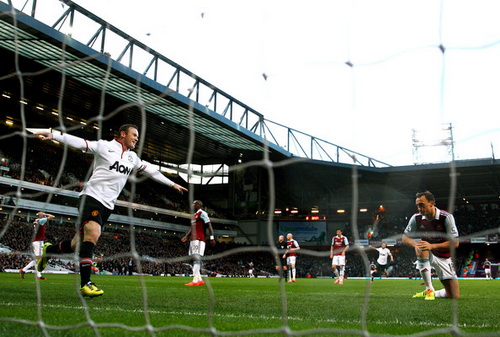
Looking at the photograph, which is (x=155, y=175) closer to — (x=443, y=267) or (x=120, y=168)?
(x=120, y=168)

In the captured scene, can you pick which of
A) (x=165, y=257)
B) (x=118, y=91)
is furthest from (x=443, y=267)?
(x=165, y=257)

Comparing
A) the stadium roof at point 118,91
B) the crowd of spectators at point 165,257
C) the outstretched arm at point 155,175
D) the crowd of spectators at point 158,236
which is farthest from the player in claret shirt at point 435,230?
the crowd of spectators at point 158,236

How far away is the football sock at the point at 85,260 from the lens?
4.90m

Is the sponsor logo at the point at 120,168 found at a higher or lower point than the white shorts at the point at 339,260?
higher

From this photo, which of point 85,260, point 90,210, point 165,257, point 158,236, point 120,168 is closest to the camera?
point 85,260

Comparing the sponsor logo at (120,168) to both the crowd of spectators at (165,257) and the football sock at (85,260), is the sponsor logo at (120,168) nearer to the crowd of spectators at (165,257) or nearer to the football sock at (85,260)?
the football sock at (85,260)

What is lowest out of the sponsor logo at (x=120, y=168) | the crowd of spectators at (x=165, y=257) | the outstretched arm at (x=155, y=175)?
the crowd of spectators at (x=165, y=257)

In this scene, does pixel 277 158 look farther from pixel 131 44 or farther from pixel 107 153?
pixel 107 153

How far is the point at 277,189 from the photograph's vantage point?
46.4 m

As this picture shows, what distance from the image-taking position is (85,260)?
16.1ft

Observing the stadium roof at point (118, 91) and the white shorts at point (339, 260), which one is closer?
the white shorts at point (339, 260)

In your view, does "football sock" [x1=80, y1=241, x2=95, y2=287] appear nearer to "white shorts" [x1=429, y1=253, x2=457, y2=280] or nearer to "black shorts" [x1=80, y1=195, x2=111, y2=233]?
"black shorts" [x1=80, y1=195, x2=111, y2=233]

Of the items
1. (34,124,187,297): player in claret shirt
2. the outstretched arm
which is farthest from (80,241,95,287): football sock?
the outstretched arm

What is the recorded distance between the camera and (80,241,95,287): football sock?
4898 millimetres
